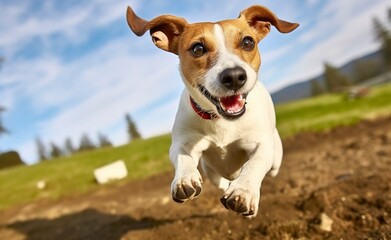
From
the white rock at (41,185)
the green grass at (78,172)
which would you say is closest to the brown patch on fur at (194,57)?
the green grass at (78,172)

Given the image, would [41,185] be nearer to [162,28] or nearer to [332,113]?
[332,113]

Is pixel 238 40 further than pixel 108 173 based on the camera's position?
No

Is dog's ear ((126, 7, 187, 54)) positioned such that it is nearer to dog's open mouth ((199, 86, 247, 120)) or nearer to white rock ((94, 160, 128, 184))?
dog's open mouth ((199, 86, 247, 120))

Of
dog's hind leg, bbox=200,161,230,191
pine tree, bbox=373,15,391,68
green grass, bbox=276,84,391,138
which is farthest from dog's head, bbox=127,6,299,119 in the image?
pine tree, bbox=373,15,391,68

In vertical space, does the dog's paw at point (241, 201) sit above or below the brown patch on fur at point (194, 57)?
below

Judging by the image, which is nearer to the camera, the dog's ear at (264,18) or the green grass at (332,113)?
the dog's ear at (264,18)

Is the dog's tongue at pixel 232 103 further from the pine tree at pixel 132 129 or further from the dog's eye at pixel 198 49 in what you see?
the pine tree at pixel 132 129

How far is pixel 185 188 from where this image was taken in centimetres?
418

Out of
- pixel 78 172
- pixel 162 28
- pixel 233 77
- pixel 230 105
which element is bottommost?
pixel 78 172

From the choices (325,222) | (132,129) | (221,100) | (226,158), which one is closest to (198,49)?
(221,100)

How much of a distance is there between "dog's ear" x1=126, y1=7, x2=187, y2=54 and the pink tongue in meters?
1.23

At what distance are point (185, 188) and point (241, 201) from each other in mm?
582

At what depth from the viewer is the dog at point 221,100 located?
434cm

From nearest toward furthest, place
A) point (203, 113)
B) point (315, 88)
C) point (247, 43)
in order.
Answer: point (247, 43) < point (203, 113) < point (315, 88)
